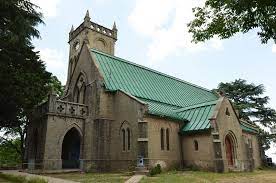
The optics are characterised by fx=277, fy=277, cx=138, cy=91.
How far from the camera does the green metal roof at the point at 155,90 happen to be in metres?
26.2

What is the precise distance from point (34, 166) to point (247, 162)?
63.8ft

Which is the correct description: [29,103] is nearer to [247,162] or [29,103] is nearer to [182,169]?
[182,169]

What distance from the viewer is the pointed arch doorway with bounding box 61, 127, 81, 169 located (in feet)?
88.8

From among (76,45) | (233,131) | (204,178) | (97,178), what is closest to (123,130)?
(97,178)

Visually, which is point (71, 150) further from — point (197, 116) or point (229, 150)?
point (229, 150)

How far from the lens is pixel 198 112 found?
88.6ft

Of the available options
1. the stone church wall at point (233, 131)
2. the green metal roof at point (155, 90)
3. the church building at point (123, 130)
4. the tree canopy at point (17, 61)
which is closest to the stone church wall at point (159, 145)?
the church building at point (123, 130)

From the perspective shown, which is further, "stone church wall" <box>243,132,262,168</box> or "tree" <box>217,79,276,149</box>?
"tree" <box>217,79,276,149</box>

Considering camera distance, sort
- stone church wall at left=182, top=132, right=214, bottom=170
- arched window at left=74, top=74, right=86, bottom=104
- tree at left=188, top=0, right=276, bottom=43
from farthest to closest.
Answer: arched window at left=74, top=74, right=86, bottom=104 < stone church wall at left=182, top=132, right=214, bottom=170 < tree at left=188, top=0, right=276, bottom=43

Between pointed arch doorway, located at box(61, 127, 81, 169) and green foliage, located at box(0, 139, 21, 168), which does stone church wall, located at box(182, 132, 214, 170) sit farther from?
green foliage, located at box(0, 139, 21, 168)

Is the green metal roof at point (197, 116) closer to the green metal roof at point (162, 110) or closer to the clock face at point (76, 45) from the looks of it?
the green metal roof at point (162, 110)

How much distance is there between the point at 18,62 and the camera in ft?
70.3

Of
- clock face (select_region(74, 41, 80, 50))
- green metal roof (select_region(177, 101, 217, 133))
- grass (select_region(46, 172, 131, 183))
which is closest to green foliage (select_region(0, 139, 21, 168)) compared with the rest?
clock face (select_region(74, 41, 80, 50))

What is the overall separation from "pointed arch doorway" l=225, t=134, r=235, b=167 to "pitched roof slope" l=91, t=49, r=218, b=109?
7209mm
